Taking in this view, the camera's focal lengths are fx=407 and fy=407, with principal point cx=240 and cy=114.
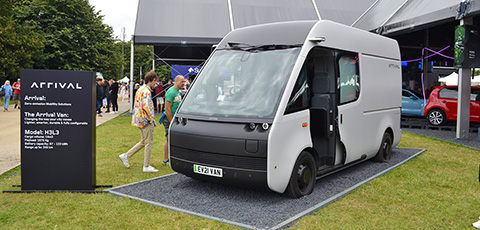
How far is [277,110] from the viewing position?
5.22m

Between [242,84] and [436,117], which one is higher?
[242,84]

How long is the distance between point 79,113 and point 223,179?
2.26 m

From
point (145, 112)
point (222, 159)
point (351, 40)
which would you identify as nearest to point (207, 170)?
point (222, 159)

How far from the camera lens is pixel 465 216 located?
16.7ft

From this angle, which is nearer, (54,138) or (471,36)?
(54,138)

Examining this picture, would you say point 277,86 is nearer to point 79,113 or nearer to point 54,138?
point 79,113

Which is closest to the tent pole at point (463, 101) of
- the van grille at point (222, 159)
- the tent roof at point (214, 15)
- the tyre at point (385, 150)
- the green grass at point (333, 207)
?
the tyre at point (385, 150)

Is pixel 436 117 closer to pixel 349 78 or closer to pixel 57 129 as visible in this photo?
pixel 349 78

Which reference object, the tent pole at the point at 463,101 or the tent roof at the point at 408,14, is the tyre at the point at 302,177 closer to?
the tent roof at the point at 408,14

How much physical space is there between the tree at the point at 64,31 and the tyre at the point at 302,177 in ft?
128

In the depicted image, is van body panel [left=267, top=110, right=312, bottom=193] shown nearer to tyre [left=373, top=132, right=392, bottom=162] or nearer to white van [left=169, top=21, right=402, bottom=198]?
white van [left=169, top=21, right=402, bottom=198]

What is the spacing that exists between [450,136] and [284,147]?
9912mm

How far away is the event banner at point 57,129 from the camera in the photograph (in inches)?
222

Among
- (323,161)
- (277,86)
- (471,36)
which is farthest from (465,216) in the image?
(471,36)
